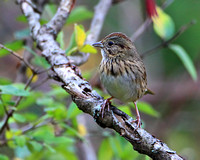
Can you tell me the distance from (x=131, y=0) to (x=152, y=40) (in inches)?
35.7

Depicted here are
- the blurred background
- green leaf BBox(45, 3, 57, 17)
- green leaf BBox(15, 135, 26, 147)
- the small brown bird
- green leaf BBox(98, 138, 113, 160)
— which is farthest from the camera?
the blurred background

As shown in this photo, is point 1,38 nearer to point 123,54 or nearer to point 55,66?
point 123,54

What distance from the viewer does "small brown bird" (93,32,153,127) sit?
2.92 metres

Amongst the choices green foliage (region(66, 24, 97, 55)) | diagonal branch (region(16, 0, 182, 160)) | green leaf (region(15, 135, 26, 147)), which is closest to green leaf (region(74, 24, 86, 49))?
green foliage (region(66, 24, 97, 55))

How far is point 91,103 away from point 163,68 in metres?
5.15

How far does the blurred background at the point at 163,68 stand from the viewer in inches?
228

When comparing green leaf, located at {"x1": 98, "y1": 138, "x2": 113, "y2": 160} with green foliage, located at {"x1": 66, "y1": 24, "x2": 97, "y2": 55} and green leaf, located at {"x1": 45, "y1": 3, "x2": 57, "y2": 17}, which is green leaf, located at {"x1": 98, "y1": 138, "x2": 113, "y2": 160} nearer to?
green foliage, located at {"x1": 66, "y1": 24, "x2": 97, "y2": 55}

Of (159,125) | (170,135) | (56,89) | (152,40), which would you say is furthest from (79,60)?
(152,40)

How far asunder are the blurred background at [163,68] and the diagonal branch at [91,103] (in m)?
3.05

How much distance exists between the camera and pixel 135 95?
3047 millimetres

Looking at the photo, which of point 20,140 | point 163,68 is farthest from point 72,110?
point 163,68

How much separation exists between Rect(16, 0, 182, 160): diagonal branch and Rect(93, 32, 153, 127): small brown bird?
55cm

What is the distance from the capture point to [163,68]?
7059 mm

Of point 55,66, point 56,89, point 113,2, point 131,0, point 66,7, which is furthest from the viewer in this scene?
point 131,0
